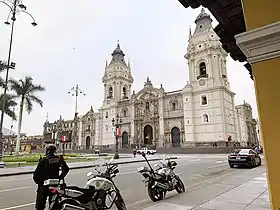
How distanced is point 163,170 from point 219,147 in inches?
1426

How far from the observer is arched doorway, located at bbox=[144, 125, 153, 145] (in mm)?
54900

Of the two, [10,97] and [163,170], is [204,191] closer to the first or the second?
[163,170]

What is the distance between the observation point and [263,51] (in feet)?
8.04

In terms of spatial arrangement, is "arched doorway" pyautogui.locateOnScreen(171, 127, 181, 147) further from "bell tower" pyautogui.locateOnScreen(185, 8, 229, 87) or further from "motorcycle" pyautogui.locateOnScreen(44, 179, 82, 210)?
"motorcycle" pyautogui.locateOnScreen(44, 179, 82, 210)

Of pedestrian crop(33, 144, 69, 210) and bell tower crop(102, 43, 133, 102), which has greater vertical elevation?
bell tower crop(102, 43, 133, 102)

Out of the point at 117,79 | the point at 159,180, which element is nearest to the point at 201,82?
the point at 117,79

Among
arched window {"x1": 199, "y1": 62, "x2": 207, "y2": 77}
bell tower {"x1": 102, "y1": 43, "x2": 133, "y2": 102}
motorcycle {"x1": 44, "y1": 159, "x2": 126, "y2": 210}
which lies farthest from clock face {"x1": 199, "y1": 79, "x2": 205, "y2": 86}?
motorcycle {"x1": 44, "y1": 159, "x2": 126, "y2": 210}

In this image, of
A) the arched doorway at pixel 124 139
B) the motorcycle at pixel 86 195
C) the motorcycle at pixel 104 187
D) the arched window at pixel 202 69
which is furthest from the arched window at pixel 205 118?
the motorcycle at pixel 86 195

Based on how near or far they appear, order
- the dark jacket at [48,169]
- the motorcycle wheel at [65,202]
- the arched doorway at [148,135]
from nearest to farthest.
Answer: the motorcycle wheel at [65,202] < the dark jacket at [48,169] < the arched doorway at [148,135]

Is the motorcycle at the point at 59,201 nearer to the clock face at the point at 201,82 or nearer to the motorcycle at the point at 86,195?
the motorcycle at the point at 86,195

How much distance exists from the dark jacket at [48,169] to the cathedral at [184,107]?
40.8m

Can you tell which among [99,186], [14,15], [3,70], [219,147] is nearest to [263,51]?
[99,186]

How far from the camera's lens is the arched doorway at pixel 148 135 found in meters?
54.9

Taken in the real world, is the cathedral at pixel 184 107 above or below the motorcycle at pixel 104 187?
above
